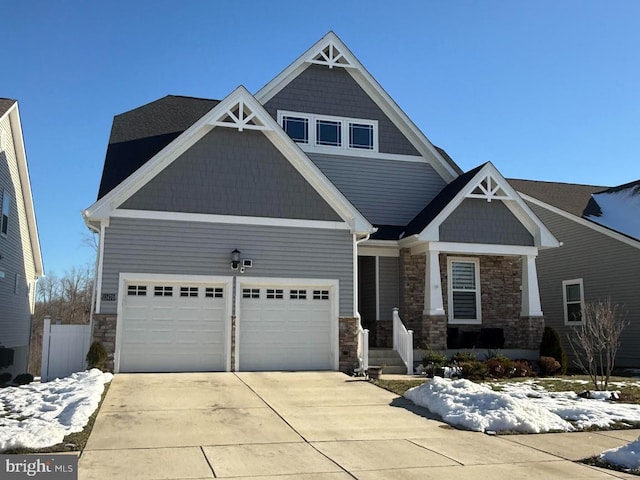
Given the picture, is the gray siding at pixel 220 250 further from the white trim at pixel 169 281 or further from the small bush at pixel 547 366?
the small bush at pixel 547 366

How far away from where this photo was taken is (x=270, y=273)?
15.1 m

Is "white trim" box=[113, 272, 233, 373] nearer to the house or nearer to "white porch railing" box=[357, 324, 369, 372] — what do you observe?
the house

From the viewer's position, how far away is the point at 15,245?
20.7 meters

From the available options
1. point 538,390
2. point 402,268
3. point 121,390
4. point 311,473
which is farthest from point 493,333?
point 311,473

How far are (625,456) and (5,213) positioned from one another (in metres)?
18.1

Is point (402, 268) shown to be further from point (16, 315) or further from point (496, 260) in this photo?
point (16, 315)

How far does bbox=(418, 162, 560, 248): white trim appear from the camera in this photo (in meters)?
17.1

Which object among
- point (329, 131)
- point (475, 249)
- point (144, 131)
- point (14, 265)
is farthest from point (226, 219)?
point (14, 265)

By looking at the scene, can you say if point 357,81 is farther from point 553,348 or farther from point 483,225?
point 553,348

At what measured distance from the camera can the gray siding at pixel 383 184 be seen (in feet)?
62.1

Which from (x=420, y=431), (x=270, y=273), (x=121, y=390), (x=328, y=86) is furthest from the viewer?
(x=328, y=86)

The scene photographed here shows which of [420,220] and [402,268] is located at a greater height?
[420,220]

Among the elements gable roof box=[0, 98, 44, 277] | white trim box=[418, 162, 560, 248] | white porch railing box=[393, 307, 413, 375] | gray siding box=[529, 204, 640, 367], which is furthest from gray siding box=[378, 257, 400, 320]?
gable roof box=[0, 98, 44, 277]

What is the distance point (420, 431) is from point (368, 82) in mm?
13176
